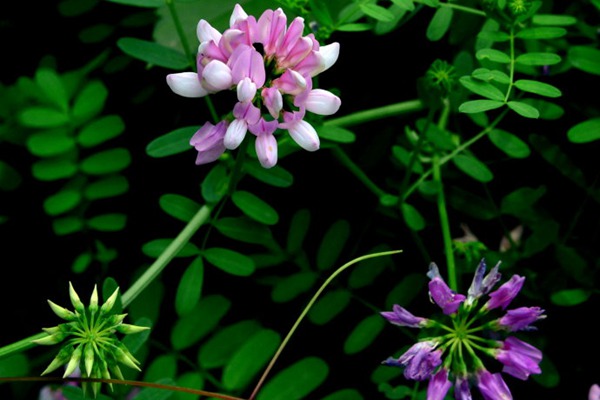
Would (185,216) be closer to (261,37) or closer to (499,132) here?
(261,37)

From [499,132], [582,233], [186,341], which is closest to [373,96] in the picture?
[499,132]

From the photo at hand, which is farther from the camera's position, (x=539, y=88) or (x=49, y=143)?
(x=49, y=143)

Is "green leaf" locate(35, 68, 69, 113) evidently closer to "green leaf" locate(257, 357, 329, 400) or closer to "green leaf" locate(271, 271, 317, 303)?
"green leaf" locate(271, 271, 317, 303)

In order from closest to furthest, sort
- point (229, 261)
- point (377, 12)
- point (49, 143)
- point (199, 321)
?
point (377, 12)
point (229, 261)
point (199, 321)
point (49, 143)

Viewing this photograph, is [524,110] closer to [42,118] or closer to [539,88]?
[539,88]

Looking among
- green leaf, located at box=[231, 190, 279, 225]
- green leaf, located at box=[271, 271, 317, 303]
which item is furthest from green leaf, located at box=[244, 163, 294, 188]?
green leaf, located at box=[271, 271, 317, 303]

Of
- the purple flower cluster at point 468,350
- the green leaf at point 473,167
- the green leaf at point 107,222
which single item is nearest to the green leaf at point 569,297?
the green leaf at point 473,167

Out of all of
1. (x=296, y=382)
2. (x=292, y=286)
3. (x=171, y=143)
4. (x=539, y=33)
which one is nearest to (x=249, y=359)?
(x=296, y=382)
